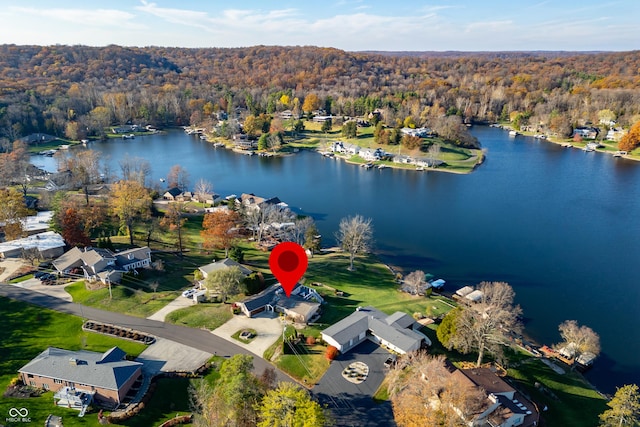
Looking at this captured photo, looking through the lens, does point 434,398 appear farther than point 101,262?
No

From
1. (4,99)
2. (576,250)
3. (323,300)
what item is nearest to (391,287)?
(323,300)

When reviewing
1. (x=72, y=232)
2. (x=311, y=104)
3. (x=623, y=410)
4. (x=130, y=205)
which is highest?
(x=311, y=104)

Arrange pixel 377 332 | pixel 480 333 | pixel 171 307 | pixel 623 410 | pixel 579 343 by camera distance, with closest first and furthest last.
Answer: pixel 623 410, pixel 480 333, pixel 377 332, pixel 579 343, pixel 171 307

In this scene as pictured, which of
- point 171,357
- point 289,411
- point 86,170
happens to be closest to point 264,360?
point 171,357

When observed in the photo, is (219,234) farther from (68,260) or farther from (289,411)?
(289,411)

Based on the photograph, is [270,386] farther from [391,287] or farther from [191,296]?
[391,287]

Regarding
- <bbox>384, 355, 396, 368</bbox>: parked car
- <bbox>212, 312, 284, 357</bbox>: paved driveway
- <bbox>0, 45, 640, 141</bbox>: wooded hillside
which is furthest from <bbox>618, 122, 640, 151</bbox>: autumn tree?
<bbox>212, 312, 284, 357</bbox>: paved driveway

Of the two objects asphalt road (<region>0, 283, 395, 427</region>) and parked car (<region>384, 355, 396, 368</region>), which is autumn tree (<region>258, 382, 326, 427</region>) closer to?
asphalt road (<region>0, 283, 395, 427</region>)
